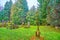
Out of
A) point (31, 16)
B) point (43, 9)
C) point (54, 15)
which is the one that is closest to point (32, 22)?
point (31, 16)

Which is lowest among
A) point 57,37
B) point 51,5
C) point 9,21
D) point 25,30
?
point 57,37

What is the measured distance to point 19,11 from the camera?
8.55 ft

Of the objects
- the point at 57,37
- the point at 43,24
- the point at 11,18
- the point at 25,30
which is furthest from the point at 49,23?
the point at 11,18

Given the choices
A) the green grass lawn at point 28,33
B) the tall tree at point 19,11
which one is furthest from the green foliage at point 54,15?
the tall tree at point 19,11

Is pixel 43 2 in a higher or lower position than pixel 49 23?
higher

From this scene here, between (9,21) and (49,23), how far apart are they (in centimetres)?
76

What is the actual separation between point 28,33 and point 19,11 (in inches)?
18.2

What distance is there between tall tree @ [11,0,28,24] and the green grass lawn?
18 centimetres

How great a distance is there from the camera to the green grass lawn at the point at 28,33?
2.49 m

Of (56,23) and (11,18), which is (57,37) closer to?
(56,23)

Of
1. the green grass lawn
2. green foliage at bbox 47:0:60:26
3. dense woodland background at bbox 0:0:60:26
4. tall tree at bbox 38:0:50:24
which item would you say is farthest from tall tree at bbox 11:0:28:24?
green foliage at bbox 47:0:60:26

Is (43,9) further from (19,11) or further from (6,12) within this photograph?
(6,12)

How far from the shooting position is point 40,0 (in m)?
2.59

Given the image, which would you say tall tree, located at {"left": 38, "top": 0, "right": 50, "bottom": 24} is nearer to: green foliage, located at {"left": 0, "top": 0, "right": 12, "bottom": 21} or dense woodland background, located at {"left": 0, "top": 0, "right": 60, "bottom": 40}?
dense woodland background, located at {"left": 0, "top": 0, "right": 60, "bottom": 40}
